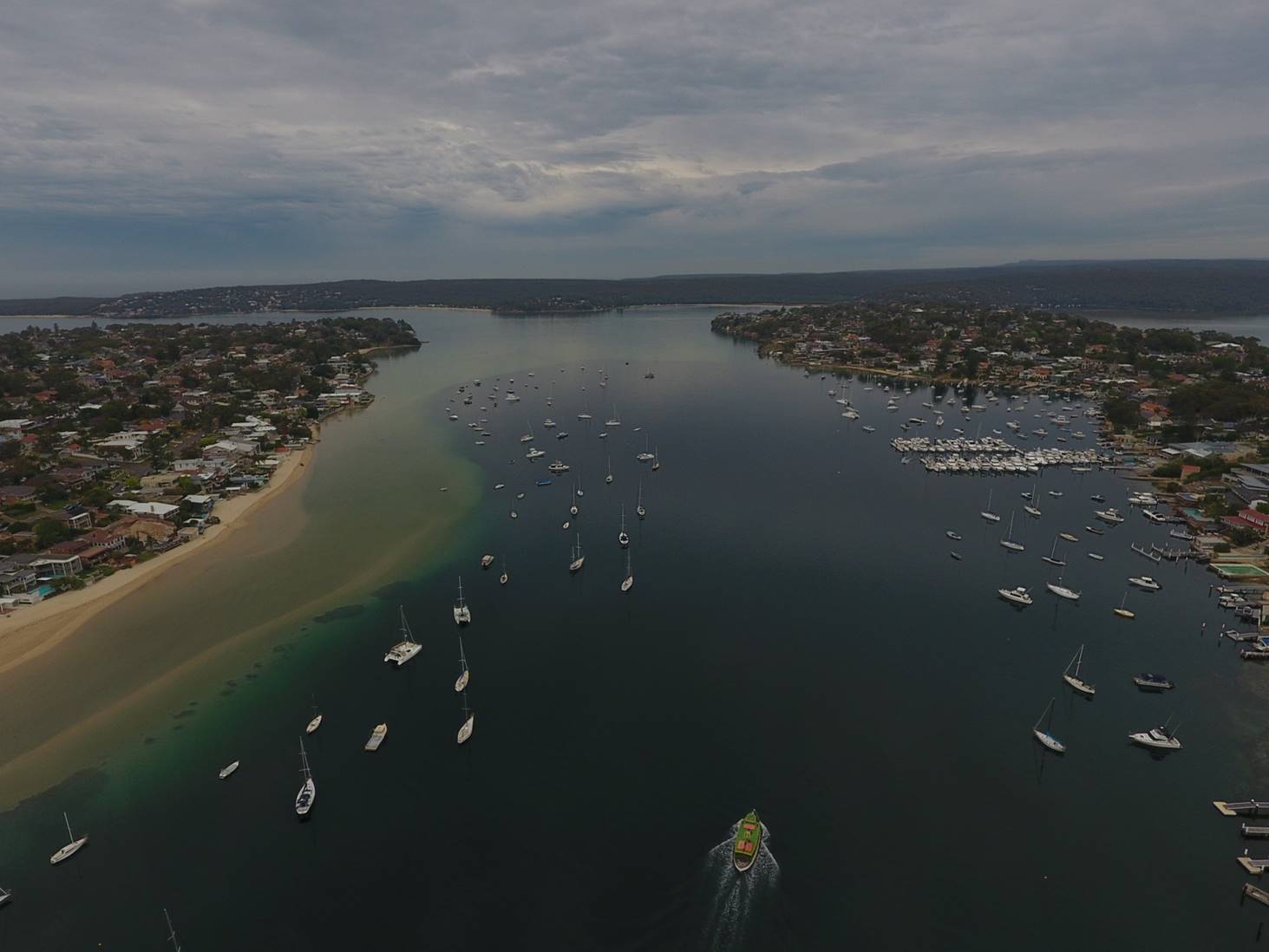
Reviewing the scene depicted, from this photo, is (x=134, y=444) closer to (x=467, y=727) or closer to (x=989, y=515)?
(x=467, y=727)

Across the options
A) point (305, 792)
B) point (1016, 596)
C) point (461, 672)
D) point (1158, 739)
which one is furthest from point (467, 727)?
point (1016, 596)

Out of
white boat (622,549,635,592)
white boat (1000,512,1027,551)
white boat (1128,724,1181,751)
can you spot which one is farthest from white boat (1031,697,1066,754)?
white boat (622,549,635,592)

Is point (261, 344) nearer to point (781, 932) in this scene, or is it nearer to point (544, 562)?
point (544, 562)

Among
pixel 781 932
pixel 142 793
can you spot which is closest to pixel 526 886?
pixel 781 932

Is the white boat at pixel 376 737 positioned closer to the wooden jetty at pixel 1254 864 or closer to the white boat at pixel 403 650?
the white boat at pixel 403 650

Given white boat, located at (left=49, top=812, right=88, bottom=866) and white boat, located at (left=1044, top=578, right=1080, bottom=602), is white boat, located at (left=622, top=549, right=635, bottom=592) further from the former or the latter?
white boat, located at (left=49, top=812, right=88, bottom=866)
